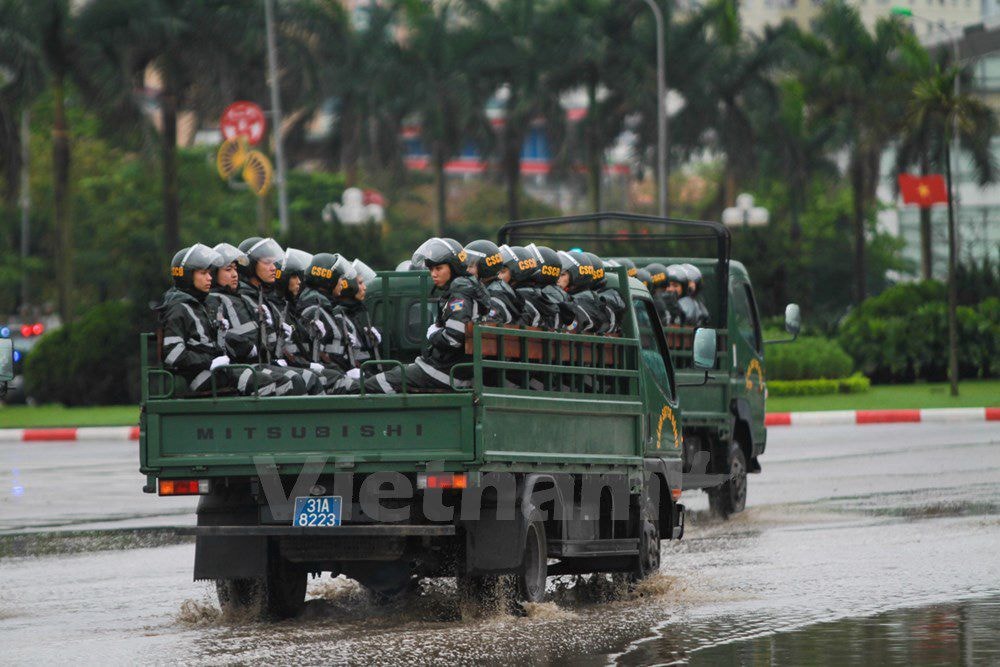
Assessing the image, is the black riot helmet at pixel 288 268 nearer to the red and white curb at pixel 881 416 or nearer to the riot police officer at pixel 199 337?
the riot police officer at pixel 199 337

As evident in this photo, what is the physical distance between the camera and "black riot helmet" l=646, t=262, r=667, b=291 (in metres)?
17.6

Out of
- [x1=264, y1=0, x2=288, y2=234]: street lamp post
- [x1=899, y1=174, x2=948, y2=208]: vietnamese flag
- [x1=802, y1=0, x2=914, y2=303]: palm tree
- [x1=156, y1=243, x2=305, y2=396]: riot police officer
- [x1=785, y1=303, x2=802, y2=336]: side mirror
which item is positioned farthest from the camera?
Answer: [x1=802, y1=0, x2=914, y2=303]: palm tree

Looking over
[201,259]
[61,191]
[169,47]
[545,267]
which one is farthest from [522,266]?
[61,191]

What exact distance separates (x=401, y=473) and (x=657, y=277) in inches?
315

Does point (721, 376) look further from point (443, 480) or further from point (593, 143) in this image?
point (593, 143)

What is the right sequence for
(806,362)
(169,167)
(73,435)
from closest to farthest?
(73,435)
(806,362)
(169,167)

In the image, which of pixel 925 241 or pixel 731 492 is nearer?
pixel 731 492

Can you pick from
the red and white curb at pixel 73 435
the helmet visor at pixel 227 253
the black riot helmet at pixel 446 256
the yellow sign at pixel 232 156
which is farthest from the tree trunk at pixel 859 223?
the helmet visor at pixel 227 253

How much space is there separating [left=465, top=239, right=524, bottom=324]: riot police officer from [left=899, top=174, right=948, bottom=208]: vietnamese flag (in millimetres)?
48622

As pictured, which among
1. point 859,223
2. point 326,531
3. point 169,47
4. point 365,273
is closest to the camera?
point 326,531

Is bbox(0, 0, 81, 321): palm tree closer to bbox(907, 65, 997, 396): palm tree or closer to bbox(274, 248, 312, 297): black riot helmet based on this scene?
bbox(907, 65, 997, 396): palm tree

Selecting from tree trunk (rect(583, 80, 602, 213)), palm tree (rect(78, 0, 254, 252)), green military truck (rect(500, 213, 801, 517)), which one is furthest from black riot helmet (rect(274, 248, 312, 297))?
tree trunk (rect(583, 80, 602, 213))

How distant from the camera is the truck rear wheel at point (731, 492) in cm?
1678

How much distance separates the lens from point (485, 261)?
430 inches
